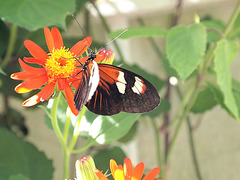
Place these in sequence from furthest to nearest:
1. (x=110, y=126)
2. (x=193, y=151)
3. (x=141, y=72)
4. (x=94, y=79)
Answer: (x=193, y=151), (x=141, y=72), (x=110, y=126), (x=94, y=79)

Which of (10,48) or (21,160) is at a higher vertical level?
(10,48)

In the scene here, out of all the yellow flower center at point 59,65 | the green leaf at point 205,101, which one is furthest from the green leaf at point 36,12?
the green leaf at point 205,101

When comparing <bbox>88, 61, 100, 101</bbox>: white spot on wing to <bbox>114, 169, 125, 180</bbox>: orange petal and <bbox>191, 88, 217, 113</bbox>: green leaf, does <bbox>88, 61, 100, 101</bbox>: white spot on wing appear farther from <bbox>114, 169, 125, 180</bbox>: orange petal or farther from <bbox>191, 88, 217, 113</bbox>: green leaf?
<bbox>191, 88, 217, 113</bbox>: green leaf

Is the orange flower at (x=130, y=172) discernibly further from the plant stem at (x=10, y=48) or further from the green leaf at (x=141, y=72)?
the plant stem at (x=10, y=48)

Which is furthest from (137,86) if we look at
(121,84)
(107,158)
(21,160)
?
(21,160)

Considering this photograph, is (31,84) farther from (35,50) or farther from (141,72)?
(141,72)

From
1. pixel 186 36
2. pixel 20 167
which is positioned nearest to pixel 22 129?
pixel 20 167

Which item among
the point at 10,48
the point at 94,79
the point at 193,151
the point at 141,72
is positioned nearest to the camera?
the point at 94,79
